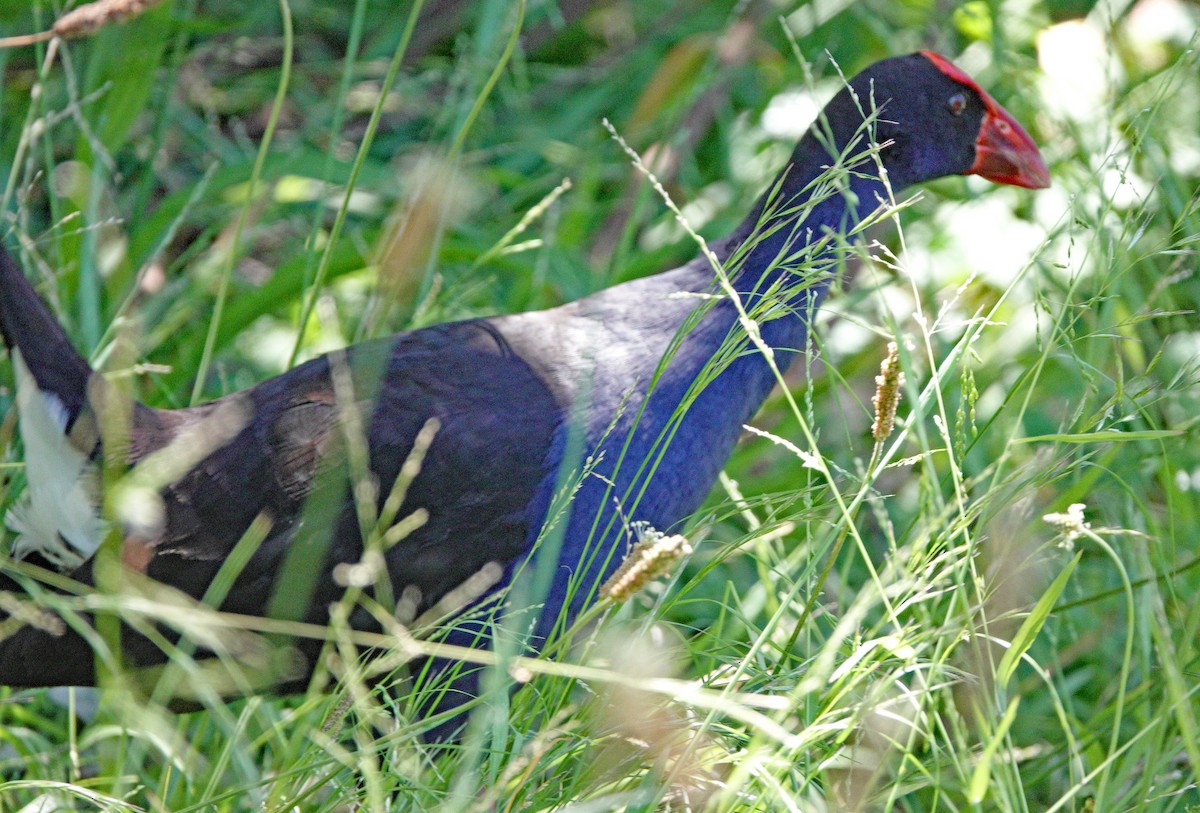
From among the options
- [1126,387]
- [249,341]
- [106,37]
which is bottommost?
[249,341]

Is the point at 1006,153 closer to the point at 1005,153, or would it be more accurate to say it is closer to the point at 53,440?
the point at 1005,153

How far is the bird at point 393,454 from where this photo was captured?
1.52 m

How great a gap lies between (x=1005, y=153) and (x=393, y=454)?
3.30 feet

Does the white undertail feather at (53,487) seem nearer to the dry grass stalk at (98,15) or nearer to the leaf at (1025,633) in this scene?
the dry grass stalk at (98,15)

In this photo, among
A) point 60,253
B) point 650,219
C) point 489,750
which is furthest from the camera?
point 650,219

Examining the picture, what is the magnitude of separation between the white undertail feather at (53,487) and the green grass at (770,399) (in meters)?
0.09

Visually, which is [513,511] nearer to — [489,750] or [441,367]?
[441,367]

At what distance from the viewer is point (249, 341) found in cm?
224

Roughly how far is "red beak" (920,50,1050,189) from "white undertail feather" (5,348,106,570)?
1301 millimetres

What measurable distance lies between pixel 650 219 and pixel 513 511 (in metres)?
1.18

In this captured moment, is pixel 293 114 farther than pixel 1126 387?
Yes

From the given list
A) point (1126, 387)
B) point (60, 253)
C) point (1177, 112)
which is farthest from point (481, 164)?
point (1126, 387)

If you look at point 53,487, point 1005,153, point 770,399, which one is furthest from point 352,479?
point 1005,153

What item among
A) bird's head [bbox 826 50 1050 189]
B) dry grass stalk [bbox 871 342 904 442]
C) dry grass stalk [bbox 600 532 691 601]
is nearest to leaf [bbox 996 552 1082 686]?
dry grass stalk [bbox 871 342 904 442]
